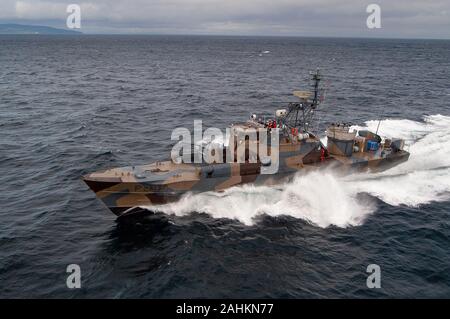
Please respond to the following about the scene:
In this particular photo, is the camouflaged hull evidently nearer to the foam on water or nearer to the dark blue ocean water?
the foam on water

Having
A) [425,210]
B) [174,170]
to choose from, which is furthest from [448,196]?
[174,170]

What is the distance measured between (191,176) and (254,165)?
14.8 ft

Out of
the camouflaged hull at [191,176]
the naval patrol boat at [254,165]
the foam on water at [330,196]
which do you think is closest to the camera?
the camouflaged hull at [191,176]

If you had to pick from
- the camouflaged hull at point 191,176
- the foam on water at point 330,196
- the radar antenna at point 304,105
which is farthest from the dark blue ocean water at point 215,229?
the radar antenna at point 304,105

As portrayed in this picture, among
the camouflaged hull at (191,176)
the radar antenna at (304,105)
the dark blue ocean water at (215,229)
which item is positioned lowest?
the dark blue ocean water at (215,229)

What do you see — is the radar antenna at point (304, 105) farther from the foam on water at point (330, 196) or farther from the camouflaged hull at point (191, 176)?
the foam on water at point (330, 196)

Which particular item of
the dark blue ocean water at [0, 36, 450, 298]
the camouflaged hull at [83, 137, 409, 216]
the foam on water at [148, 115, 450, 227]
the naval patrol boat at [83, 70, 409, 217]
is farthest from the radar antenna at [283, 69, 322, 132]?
the dark blue ocean water at [0, 36, 450, 298]

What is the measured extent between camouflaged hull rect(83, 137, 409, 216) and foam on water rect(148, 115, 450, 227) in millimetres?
807

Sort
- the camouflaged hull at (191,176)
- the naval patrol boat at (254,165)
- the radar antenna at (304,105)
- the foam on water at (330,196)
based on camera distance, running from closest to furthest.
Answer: the camouflaged hull at (191,176) < the naval patrol boat at (254,165) < the foam on water at (330,196) < the radar antenna at (304,105)

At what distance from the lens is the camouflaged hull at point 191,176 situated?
74.6 ft

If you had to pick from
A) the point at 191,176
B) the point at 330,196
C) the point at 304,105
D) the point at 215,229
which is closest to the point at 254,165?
the point at 191,176

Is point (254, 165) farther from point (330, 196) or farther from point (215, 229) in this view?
point (330, 196)

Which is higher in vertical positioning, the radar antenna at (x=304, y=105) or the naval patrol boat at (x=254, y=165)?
the radar antenna at (x=304, y=105)
